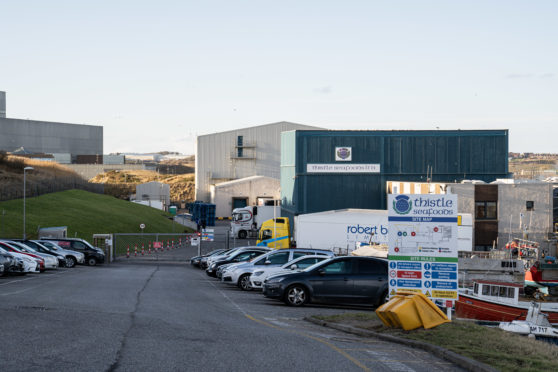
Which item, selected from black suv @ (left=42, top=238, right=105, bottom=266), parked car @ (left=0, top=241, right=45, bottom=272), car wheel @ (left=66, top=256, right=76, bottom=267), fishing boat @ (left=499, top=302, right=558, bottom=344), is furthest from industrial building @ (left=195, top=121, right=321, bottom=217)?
fishing boat @ (left=499, top=302, right=558, bottom=344)

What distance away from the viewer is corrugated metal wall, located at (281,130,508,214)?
200ft

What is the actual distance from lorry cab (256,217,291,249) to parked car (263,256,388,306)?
29268 mm

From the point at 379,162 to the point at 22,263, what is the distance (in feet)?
122

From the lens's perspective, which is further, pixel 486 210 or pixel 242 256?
pixel 486 210

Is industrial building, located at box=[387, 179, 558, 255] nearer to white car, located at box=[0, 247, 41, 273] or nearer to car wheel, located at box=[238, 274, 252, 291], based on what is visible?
car wheel, located at box=[238, 274, 252, 291]

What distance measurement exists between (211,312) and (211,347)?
6.35m

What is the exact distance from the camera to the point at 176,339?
12.1 m

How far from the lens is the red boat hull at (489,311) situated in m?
22.2

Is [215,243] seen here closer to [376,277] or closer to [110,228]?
[110,228]

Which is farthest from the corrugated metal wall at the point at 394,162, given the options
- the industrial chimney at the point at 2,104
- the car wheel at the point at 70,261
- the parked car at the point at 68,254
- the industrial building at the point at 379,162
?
the industrial chimney at the point at 2,104

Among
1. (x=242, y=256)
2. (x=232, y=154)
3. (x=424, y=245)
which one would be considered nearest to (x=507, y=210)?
(x=242, y=256)

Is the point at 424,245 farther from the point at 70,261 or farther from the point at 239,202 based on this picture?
the point at 239,202

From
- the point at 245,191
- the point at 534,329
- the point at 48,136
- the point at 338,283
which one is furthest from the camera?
the point at 48,136

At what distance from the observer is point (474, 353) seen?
36.5 feet
